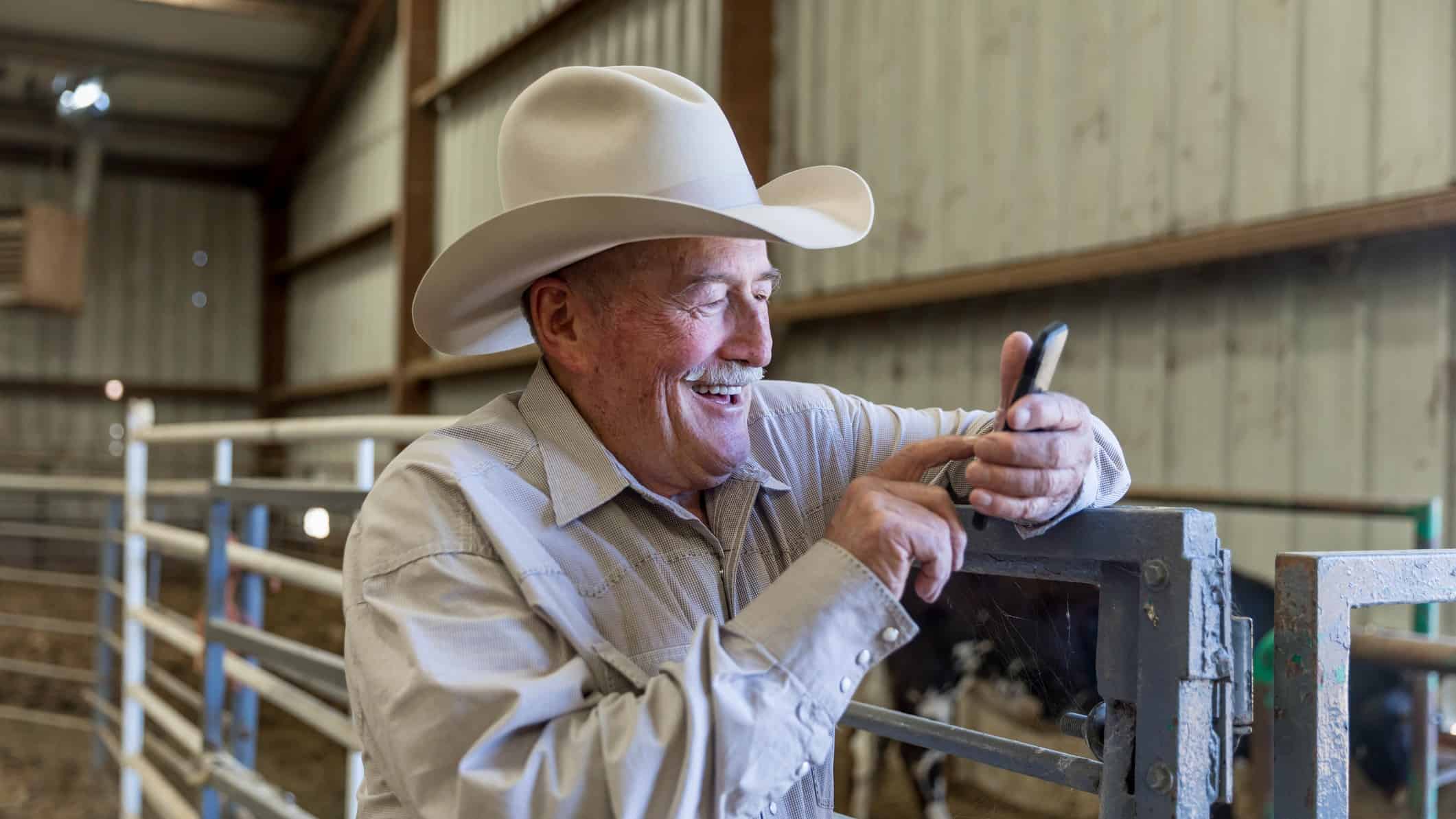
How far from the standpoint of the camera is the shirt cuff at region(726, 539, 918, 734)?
1031 millimetres

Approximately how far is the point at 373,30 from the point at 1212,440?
29.6 ft

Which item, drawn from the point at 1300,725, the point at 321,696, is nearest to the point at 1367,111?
the point at 1300,725

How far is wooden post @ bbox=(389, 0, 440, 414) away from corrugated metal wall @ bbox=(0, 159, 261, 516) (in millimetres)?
4656

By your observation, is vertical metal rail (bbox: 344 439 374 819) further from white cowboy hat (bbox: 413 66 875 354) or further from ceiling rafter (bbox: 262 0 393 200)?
ceiling rafter (bbox: 262 0 393 200)

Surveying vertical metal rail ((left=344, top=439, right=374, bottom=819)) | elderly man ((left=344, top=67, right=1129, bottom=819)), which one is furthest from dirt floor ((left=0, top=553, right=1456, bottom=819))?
vertical metal rail ((left=344, top=439, right=374, bottom=819))

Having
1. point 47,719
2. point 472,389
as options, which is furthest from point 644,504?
point 472,389

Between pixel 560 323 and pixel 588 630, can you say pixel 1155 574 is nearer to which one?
pixel 588 630

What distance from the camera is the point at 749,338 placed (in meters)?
1.36

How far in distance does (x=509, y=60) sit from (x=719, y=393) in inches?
285

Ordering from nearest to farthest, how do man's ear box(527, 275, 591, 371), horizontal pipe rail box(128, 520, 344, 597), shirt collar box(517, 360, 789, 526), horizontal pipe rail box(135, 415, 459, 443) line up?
shirt collar box(517, 360, 789, 526), man's ear box(527, 275, 591, 371), horizontal pipe rail box(135, 415, 459, 443), horizontal pipe rail box(128, 520, 344, 597)

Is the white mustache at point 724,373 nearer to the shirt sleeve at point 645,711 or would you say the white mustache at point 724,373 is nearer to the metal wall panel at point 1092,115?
the shirt sleeve at point 645,711

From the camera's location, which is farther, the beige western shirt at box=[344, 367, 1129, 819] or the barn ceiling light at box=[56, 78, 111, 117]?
the barn ceiling light at box=[56, 78, 111, 117]

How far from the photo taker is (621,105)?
136 centimetres

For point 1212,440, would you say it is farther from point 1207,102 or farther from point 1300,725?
point 1300,725
